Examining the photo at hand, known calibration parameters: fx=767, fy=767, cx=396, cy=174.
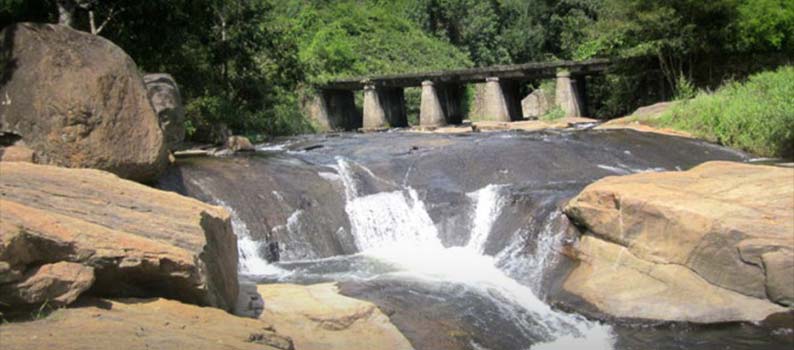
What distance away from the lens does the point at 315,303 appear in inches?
306

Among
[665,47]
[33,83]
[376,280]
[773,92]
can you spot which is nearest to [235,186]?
[33,83]

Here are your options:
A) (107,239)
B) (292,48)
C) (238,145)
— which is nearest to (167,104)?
(238,145)

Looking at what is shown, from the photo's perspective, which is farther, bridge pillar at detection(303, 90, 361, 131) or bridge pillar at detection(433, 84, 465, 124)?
bridge pillar at detection(433, 84, 465, 124)

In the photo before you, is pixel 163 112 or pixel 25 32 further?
pixel 163 112

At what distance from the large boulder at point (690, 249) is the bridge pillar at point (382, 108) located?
1009 inches

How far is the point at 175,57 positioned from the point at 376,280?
497 inches

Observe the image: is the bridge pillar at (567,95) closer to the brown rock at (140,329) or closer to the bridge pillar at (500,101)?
the bridge pillar at (500,101)

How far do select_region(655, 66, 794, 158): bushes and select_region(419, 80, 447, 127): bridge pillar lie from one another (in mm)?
13513

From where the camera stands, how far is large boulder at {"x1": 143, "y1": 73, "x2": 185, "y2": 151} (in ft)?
45.5

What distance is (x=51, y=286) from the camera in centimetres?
534

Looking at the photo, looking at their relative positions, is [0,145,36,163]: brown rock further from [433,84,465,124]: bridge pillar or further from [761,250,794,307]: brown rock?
[433,84,465,124]: bridge pillar

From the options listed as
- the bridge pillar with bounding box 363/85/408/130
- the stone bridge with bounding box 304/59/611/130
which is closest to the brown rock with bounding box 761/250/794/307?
the stone bridge with bounding box 304/59/611/130

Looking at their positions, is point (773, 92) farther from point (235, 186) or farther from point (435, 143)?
point (235, 186)

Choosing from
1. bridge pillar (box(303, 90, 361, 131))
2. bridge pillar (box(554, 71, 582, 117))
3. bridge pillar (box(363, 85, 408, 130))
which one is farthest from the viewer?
bridge pillar (box(363, 85, 408, 130))
